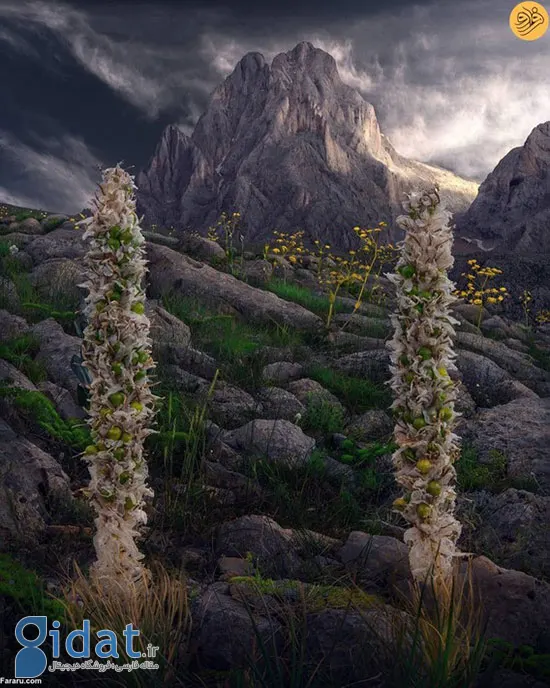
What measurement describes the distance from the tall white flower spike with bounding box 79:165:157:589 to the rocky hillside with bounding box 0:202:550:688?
89 centimetres

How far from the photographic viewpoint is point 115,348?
4.54 meters

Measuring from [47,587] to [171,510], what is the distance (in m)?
1.72

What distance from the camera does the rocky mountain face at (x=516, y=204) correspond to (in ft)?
230

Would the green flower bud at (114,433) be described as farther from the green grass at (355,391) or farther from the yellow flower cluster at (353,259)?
the yellow flower cluster at (353,259)

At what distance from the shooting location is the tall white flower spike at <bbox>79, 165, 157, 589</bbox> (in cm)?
451

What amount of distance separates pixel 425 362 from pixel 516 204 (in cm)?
7738

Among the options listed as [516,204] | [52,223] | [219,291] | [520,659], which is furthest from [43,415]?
[516,204]

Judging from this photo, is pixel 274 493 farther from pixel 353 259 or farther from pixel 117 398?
pixel 353 259

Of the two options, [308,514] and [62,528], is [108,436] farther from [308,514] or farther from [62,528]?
[308,514]

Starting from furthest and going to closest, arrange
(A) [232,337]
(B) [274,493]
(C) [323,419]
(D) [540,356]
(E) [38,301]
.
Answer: (D) [540,356] < (E) [38,301] < (A) [232,337] < (C) [323,419] < (B) [274,493]

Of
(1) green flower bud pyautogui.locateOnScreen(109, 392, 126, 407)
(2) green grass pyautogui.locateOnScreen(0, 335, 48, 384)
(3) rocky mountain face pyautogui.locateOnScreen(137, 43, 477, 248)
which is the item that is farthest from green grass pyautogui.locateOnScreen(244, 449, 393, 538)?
(3) rocky mountain face pyautogui.locateOnScreen(137, 43, 477, 248)

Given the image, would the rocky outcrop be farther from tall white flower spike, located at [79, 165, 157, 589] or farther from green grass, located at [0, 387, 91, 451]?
tall white flower spike, located at [79, 165, 157, 589]

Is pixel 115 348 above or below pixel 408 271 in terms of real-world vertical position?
below

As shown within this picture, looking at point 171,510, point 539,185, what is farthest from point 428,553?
point 539,185
